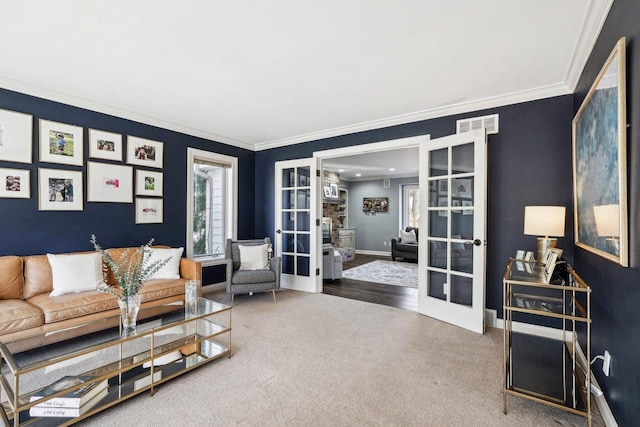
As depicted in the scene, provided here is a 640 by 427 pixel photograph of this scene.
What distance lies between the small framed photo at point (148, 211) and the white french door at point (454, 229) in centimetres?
345

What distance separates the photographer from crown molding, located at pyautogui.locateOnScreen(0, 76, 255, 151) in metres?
2.80

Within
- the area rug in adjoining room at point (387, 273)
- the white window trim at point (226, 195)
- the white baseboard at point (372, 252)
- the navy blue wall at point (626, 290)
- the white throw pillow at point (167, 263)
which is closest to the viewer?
the navy blue wall at point (626, 290)

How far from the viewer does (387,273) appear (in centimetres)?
602

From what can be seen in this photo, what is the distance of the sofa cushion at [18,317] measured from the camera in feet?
7.27

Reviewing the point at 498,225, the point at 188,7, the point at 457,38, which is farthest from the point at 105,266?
the point at 498,225

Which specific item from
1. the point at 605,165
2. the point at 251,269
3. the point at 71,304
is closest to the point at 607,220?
the point at 605,165

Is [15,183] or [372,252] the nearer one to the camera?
[15,183]

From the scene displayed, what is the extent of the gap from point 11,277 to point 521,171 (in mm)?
→ 5027

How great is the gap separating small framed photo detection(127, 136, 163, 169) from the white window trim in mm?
426

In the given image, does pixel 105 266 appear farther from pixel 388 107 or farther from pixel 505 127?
pixel 505 127

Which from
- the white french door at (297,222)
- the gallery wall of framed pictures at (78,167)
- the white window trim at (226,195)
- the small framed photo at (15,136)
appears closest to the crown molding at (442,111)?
the white french door at (297,222)

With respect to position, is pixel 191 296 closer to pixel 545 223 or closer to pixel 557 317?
pixel 557 317

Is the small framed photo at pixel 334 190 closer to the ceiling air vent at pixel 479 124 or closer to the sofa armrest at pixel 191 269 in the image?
the ceiling air vent at pixel 479 124

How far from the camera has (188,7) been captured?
1.77 m
